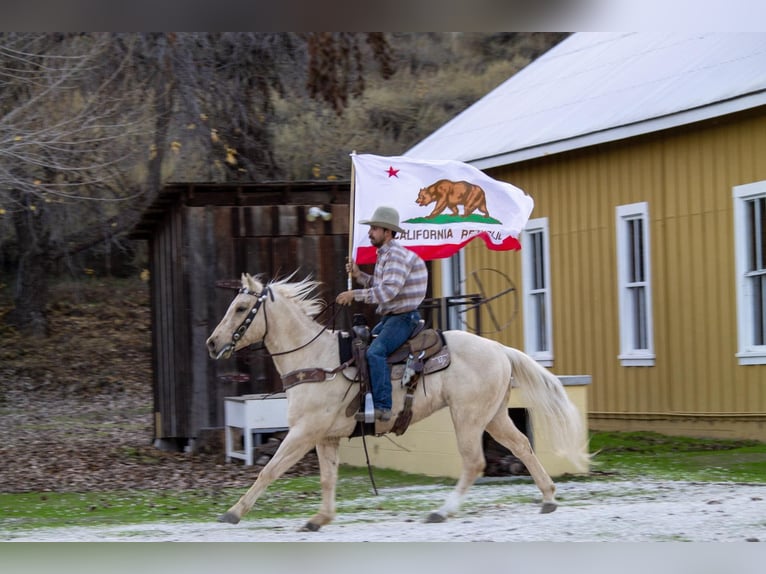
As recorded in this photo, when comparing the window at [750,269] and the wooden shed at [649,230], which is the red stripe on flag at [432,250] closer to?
the window at [750,269]

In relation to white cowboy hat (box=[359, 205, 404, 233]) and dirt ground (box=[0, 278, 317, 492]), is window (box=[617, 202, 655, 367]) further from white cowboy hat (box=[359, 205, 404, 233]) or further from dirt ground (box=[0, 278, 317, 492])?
white cowboy hat (box=[359, 205, 404, 233])

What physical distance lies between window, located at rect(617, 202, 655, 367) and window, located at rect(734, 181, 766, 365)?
86.0 inches

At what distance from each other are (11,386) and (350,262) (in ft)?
61.7

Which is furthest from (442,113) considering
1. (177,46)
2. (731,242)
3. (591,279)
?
(731,242)

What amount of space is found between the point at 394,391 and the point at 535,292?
965 centimetres

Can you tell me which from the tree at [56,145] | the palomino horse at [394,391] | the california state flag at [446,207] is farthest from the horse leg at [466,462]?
the tree at [56,145]

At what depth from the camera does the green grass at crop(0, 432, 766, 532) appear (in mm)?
12539

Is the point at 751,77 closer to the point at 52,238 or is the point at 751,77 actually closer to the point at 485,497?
the point at 485,497

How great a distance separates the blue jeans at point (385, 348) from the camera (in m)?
11.4

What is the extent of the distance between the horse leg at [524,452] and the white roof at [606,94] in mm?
6022

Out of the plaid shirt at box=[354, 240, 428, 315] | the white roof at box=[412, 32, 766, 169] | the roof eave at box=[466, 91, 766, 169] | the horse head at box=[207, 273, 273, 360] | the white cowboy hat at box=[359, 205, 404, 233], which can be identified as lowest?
the horse head at box=[207, 273, 273, 360]

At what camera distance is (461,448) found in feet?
38.2

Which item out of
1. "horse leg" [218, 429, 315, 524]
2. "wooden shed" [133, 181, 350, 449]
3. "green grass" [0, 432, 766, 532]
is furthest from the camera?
"wooden shed" [133, 181, 350, 449]

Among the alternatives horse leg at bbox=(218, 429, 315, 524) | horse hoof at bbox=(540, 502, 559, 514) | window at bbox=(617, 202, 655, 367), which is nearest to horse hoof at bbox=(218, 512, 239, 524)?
horse leg at bbox=(218, 429, 315, 524)
